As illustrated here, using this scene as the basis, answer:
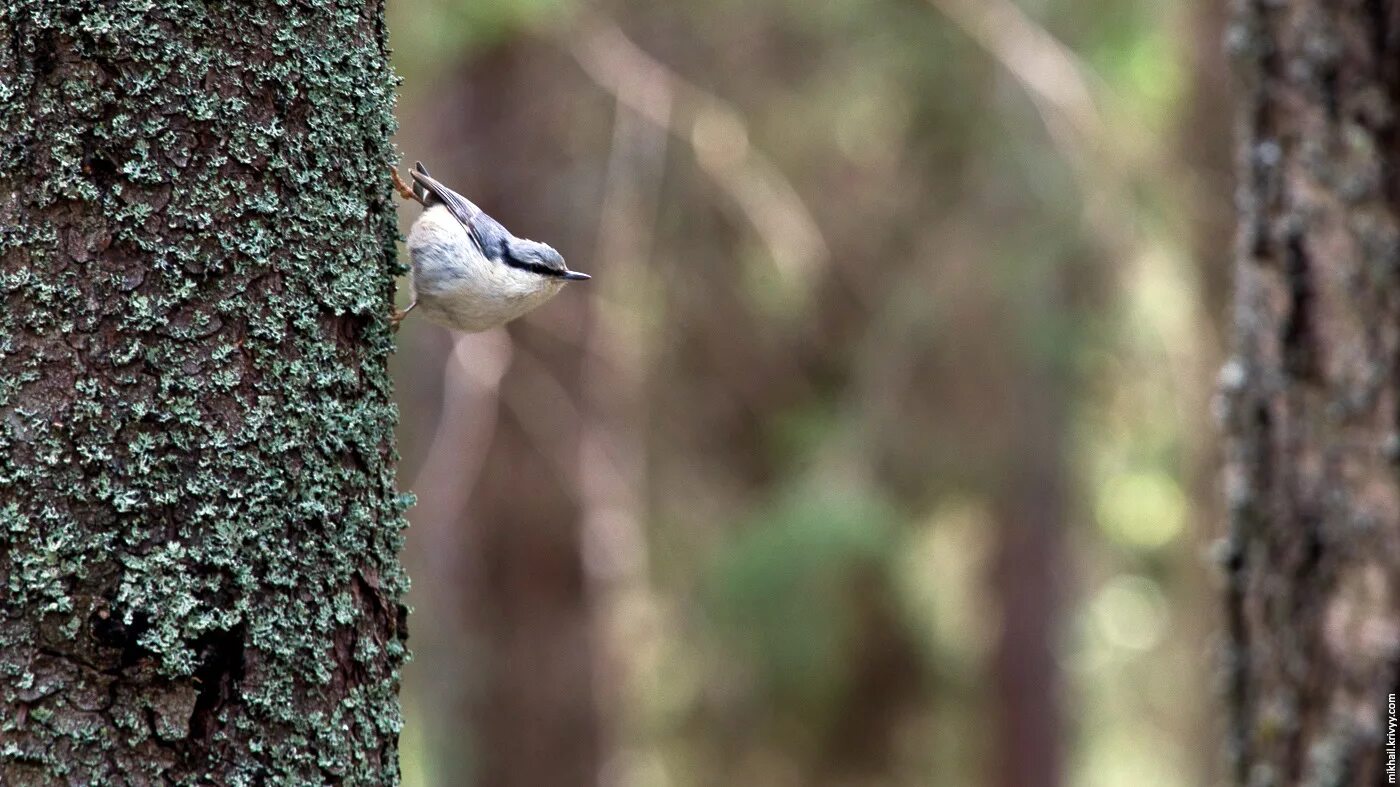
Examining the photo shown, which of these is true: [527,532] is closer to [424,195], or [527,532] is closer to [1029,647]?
[424,195]

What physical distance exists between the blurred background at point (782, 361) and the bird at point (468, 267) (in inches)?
104

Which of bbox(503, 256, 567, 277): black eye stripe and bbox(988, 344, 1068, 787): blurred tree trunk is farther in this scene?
bbox(988, 344, 1068, 787): blurred tree trunk

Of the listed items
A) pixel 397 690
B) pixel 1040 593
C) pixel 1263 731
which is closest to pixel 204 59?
pixel 397 690

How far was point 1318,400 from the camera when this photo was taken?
128 inches

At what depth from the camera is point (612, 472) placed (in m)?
7.46

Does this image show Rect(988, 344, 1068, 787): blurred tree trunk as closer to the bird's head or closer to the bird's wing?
the bird's head

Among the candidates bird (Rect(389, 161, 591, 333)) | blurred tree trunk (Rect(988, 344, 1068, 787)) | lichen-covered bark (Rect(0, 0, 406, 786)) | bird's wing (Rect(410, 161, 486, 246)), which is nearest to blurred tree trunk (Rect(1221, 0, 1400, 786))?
bird (Rect(389, 161, 591, 333))

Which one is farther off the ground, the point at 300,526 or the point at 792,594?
the point at 792,594

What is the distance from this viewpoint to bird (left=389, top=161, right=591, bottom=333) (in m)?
3.15

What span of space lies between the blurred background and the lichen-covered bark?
4078mm

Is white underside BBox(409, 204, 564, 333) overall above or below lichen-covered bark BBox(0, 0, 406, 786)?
above

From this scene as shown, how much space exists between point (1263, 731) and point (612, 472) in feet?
14.9

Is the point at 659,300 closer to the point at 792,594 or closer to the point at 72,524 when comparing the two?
the point at 792,594

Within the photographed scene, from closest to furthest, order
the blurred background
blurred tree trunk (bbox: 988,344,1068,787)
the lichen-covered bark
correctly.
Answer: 1. the lichen-covered bark
2. the blurred background
3. blurred tree trunk (bbox: 988,344,1068,787)
